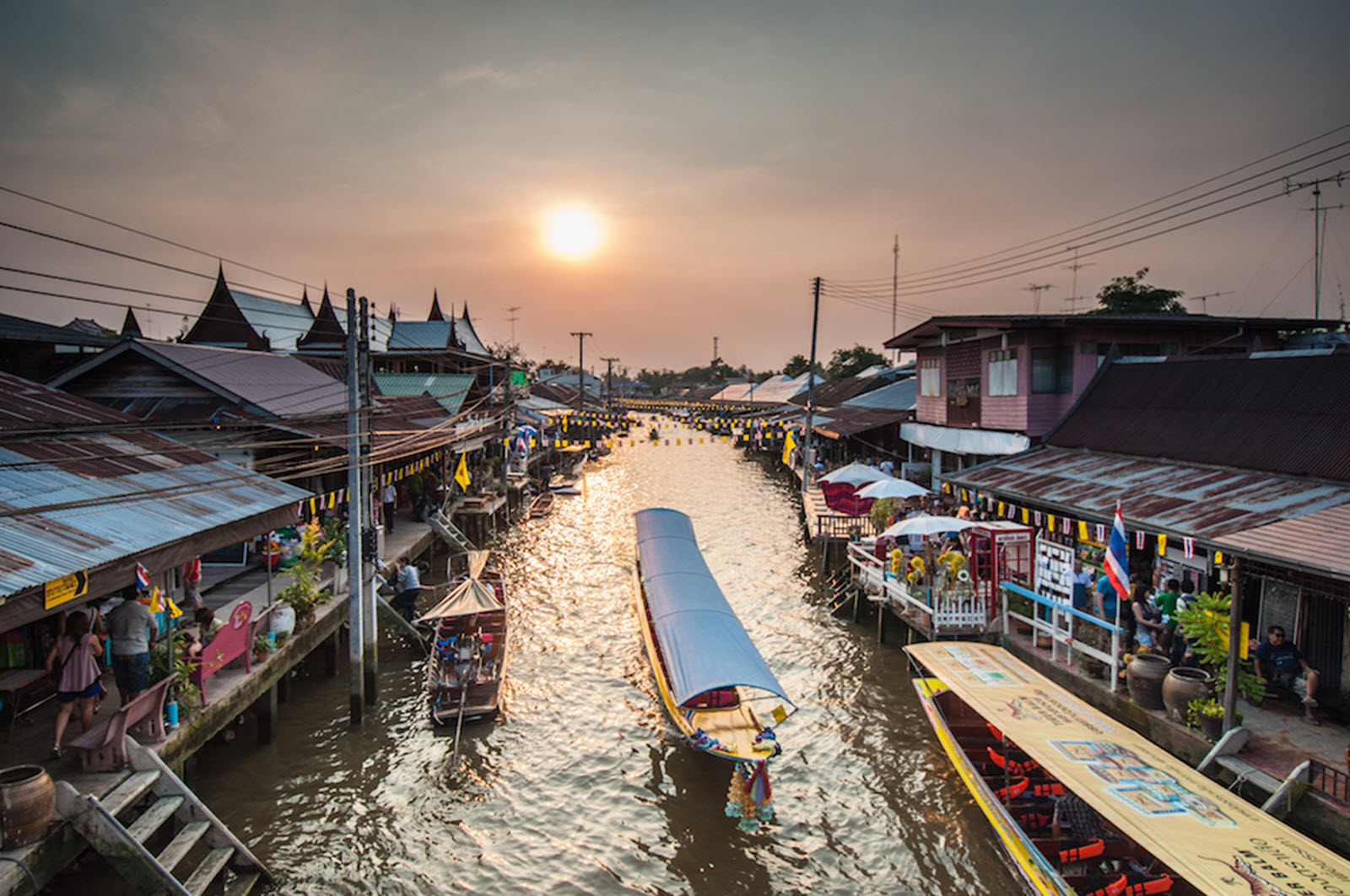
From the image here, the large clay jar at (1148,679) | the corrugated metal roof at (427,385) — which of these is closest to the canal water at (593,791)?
the large clay jar at (1148,679)

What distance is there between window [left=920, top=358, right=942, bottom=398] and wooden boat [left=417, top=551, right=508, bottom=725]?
1871 centimetres

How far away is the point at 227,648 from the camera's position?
12.2m

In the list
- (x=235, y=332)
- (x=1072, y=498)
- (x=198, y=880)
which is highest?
(x=235, y=332)

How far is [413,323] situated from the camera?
A: 44.8 metres

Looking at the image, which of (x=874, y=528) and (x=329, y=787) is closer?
(x=329, y=787)

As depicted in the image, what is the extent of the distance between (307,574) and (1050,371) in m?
20.9

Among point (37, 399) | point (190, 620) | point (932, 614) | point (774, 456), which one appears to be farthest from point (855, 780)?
point (774, 456)

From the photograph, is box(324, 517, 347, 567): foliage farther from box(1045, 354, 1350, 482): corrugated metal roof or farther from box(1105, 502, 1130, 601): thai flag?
box(1045, 354, 1350, 482): corrugated metal roof

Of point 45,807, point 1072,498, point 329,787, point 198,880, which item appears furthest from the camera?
point 1072,498

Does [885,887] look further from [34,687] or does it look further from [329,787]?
[34,687]

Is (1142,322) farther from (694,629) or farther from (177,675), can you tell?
(177,675)

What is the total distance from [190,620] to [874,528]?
19.8 metres

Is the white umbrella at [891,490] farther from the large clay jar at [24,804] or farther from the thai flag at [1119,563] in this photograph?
the large clay jar at [24,804]

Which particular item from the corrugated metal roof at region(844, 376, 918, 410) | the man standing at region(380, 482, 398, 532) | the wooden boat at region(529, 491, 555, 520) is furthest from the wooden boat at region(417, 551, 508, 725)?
the corrugated metal roof at region(844, 376, 918, 410)
